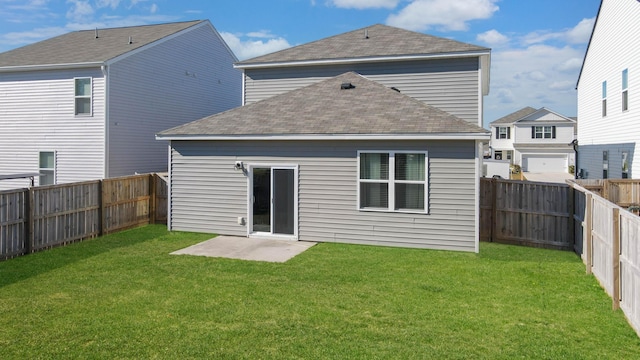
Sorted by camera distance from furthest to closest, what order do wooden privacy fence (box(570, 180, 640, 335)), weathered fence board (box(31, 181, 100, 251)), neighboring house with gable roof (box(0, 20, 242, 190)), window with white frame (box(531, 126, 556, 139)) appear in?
window with white frame (box(531, 126, 556, 139)), neighboring house with gable roof (box(0, 20, 242, 190)), weathered fence board (box(31, 181, 100, 251)), wooden privacy fence (box(570, 180, 640, 335))

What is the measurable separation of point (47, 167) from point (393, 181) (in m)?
13.9

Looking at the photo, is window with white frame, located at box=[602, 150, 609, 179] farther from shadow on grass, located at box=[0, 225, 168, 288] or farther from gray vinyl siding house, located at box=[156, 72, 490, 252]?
shadow on grass, located at box=[0, 225, 168, 288]

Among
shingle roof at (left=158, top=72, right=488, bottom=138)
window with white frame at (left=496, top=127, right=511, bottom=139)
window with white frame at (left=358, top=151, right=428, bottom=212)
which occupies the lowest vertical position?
window with white frame at (left=358, top=151, right=428, bottom=212)

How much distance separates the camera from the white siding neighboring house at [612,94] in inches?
571

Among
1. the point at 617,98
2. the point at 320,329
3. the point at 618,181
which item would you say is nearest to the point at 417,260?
the point at 320,329

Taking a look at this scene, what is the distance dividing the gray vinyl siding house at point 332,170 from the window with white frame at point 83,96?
5.84 metres

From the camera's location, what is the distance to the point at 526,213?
11.5 metres

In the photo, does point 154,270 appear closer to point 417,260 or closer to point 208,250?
point 208,250

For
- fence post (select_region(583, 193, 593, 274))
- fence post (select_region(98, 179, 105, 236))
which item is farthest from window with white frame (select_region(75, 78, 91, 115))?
fence post (select_region(583, 193, 593, 274))

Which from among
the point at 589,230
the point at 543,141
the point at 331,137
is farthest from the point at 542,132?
the point at 589,230

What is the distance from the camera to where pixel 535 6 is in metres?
16.6

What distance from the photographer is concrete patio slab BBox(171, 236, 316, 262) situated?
1000 cm

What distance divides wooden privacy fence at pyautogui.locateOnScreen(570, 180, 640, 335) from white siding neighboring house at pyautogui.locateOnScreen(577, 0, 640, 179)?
760cm

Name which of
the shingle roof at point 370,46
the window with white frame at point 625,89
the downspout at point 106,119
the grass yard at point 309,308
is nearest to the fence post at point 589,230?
the grass yard at point 309,308
